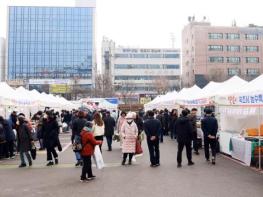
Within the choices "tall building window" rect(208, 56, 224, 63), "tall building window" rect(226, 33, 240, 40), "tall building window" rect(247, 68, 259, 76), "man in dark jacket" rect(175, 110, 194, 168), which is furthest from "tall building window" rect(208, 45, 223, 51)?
"man in dark jacket" rect(175, 110, 194, 168)

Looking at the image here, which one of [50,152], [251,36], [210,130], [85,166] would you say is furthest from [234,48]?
[85,166]

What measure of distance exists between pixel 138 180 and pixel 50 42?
123 metres

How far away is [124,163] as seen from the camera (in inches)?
512

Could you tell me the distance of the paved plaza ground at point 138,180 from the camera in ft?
28.5

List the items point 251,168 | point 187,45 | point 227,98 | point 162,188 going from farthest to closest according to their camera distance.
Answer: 1. point 187,45
2. point 227,98
3. point 251,168
4. point 162,188

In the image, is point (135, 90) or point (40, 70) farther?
point (40, 70)

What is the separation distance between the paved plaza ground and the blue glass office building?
11131cm

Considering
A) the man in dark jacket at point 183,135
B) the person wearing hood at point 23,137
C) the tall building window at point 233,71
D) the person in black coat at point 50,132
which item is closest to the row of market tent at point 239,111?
the man in dark jacket at point 183,135

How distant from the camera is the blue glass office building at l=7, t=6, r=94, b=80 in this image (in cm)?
12438

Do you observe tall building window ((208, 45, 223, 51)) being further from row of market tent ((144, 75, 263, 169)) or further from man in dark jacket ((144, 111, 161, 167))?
man in dark jacket ((144, 111, 161, 167))

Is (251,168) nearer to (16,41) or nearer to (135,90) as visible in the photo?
(135,90)

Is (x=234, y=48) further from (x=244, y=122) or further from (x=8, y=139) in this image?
(x=8, y=139)

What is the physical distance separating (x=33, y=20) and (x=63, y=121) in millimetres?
104180

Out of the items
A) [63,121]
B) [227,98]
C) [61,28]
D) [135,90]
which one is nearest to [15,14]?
[61,28]
